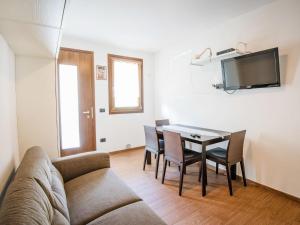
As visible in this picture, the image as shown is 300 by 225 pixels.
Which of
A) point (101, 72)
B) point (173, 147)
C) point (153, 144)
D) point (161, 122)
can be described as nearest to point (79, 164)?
point (173, 147)

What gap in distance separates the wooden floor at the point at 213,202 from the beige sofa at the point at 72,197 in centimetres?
77

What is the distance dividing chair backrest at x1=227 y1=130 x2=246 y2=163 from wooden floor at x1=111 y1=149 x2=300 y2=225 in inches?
18.1

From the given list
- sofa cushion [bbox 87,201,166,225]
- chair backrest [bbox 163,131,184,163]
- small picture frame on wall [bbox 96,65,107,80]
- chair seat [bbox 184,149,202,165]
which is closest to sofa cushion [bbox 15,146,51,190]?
sofa cushion [bbox 87,201,166,225]

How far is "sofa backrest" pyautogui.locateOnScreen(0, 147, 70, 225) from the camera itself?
2.68 ft

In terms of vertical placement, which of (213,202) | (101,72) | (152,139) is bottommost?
(213,202)

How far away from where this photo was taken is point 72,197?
1.56m

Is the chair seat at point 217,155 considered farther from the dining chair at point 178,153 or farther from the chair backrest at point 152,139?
the chair backrest at point 152,139

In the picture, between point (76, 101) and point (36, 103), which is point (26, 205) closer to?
point (36, 103)

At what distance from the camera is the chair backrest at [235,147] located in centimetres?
236

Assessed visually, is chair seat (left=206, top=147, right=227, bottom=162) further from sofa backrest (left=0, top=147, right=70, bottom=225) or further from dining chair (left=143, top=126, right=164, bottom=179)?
sofa backrest (left=0, top=147, right=70, bottom=225)

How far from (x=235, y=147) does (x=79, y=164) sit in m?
2.06

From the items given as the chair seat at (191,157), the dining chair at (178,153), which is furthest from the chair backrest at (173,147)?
the chair seat at (191,157)

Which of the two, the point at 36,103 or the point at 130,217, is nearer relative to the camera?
the point at 130,217

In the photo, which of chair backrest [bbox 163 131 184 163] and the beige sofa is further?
→ chair backrest [bbox 163 131 184 163]
